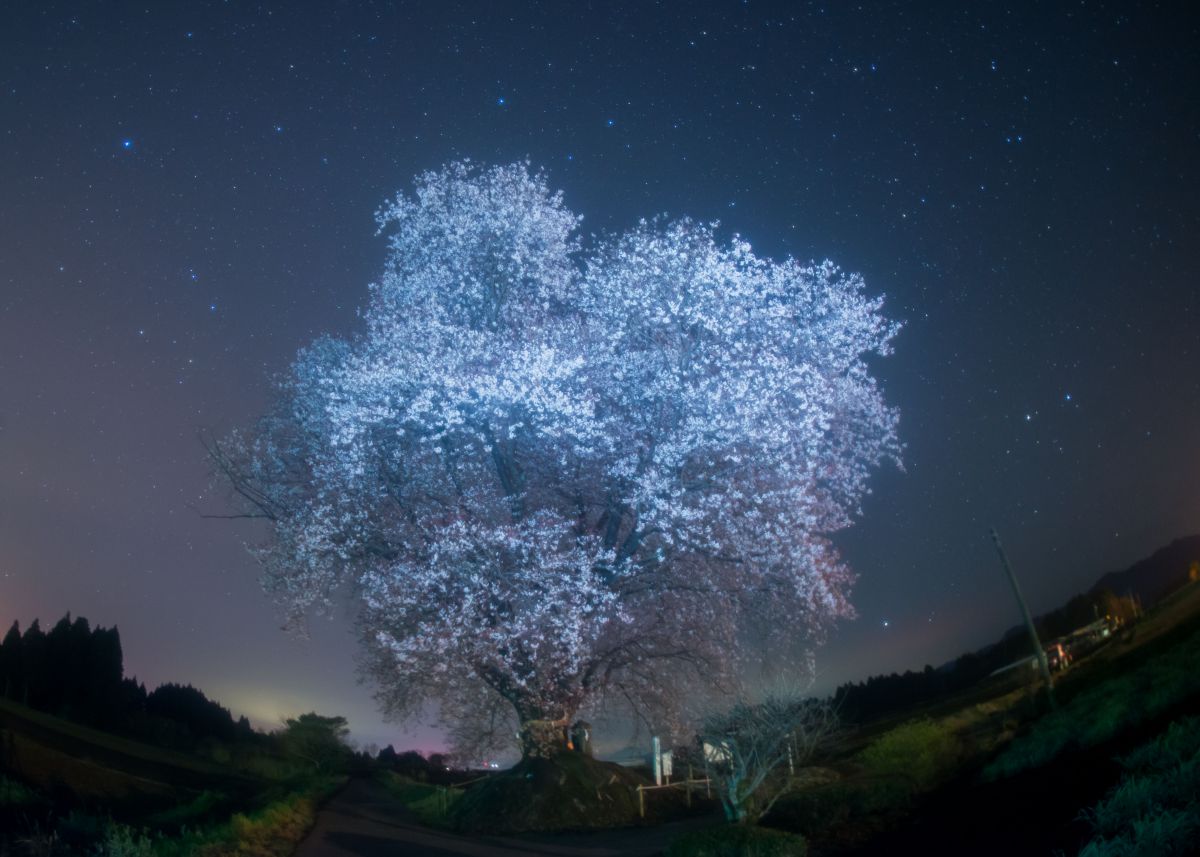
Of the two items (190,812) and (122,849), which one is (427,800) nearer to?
(190,812)

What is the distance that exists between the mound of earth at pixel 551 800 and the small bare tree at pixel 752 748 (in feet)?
10.7

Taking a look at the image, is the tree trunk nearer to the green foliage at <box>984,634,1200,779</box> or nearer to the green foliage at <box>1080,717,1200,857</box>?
the green foliage at <box>984,634,1200,779</box>

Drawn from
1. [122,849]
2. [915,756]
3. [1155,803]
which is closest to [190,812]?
[122,849]

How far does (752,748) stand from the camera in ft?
46.3

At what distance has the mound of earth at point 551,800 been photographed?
704 inches

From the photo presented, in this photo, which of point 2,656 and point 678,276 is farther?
point 2,656

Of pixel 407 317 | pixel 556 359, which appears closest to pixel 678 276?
pixel 556 359

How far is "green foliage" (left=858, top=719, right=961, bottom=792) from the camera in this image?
17.0m

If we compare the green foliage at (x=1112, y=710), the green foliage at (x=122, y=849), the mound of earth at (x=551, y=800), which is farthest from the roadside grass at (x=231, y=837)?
the green foliage at (x=1112, y=710)

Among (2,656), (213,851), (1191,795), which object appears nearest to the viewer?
(1191,795)

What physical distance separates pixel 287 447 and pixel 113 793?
10443 millimetres

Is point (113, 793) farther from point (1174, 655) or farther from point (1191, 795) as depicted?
point (1174, 655)

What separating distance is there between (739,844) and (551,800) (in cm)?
743

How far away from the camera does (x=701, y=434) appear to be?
1698 centimetres
